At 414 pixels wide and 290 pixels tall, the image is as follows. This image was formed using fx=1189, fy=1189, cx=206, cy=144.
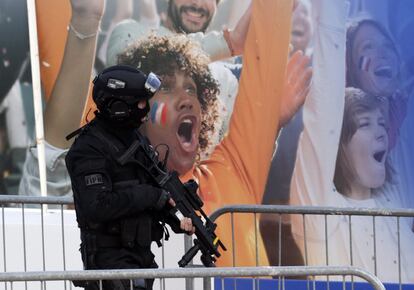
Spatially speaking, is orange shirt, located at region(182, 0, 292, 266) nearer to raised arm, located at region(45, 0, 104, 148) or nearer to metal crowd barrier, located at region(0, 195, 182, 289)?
metal crowd barrier, located at region(0, 195, 182, 289)

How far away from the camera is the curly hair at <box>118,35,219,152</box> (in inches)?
341

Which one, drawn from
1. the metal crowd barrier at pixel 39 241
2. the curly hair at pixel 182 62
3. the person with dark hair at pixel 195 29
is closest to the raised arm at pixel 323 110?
the metal crowd barrier at pixel 39 241

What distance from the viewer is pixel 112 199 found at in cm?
569

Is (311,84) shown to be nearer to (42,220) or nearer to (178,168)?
(178,168)

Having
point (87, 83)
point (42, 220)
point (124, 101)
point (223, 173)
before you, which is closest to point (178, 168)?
point (223, 173)

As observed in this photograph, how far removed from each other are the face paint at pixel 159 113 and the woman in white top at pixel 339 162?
110cm

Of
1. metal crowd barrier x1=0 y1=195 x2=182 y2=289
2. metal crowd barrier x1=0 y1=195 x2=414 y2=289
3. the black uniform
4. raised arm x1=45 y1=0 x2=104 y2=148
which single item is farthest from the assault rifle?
raised arm x1=45 y1=0 x2=104 y2=148

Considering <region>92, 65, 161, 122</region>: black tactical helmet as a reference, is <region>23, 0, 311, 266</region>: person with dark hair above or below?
above

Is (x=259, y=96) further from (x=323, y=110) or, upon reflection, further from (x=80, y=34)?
(x=80, y=34)

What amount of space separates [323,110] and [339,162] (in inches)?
14.8

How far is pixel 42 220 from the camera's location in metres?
7.49

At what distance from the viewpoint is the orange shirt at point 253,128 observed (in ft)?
27.5

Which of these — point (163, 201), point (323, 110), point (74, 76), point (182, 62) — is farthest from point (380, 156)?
point (163, 201)

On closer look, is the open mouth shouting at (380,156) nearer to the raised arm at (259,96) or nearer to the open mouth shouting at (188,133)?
the raised arm at (259,96)
